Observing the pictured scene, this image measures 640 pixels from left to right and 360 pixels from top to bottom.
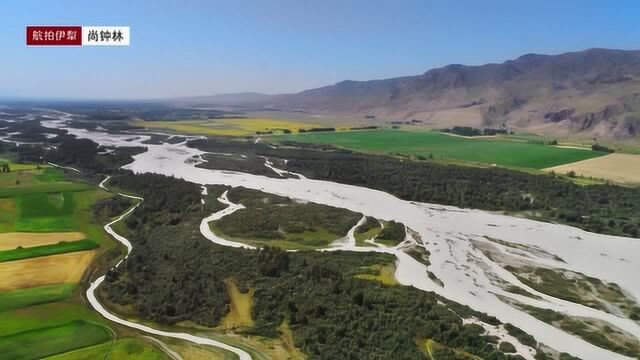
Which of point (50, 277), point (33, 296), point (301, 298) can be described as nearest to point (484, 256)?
point (301, 298)

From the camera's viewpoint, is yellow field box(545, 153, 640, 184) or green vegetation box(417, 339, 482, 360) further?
yellow field box(545, 153, 640, 184)

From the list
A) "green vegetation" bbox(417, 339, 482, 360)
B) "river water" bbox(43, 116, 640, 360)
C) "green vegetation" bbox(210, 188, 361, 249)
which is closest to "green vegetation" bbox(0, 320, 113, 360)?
"green vegetation" bbox(417, 339, 482, 360)

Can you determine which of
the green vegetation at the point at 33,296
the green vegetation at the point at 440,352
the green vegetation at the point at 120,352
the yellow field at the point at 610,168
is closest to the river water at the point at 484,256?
the green vegetation at the point at 440,352

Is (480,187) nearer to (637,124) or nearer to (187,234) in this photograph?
(187,234)

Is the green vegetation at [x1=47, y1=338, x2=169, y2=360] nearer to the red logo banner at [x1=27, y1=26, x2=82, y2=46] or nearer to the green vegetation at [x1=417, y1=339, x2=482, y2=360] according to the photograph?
the green vegetation at [x1=417, y1=339, x2=482, y2=360]

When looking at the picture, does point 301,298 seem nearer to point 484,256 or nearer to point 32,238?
point 484,256
